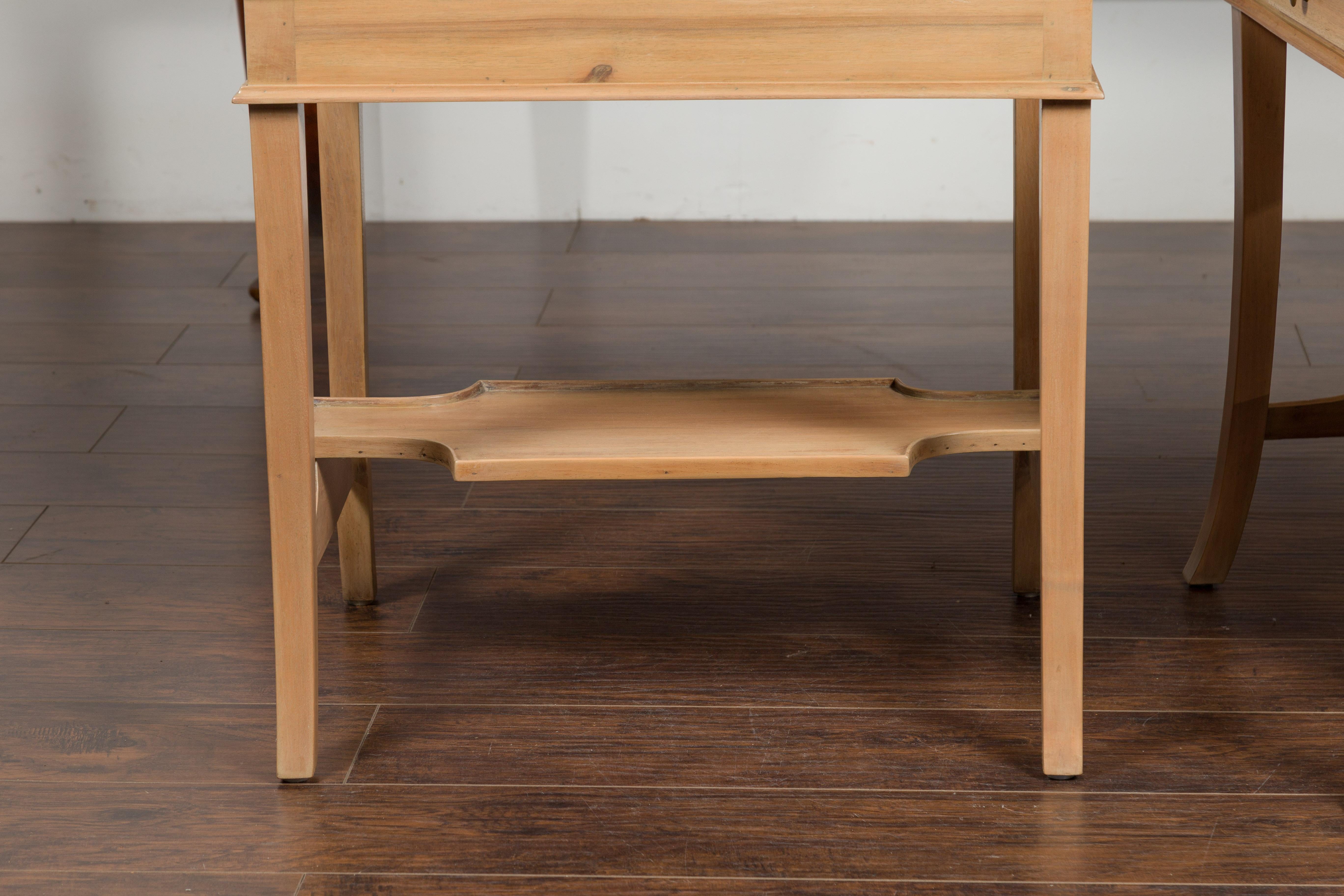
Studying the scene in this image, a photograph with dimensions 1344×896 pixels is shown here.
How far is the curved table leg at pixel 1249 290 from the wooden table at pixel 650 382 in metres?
0.22

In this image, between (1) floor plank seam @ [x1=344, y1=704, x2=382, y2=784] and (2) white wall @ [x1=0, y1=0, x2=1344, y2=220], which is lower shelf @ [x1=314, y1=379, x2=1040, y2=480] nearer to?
(1) floor plank seam @ [x1=344, y1=704, x2=382, y2=784]

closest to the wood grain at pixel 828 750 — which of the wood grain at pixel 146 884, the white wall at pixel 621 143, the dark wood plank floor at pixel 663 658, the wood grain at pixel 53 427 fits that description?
the dark wood plank floor at pixel 663 658

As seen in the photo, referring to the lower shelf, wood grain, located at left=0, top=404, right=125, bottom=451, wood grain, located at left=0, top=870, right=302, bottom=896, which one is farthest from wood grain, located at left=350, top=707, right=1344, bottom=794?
wood grain, located at left=0, top=404, right=125, bottom=451

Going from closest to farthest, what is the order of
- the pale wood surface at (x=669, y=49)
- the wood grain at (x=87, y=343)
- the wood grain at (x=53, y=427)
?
1. the pale wood surface at (x=669, y=49)
2. the wood grain at (x=53, y=427)
3. the wood grain at (x=87, y=343)

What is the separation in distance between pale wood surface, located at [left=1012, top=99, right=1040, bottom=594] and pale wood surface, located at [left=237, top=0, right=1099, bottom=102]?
25 centimetres

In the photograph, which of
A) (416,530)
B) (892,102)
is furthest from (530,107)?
→ (416,530)

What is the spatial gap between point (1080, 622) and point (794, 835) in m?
0.30

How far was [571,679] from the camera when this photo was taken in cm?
137

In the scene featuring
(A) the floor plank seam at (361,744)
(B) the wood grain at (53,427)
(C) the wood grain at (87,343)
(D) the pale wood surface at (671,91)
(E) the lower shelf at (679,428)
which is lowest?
(A) the floor plank seam at (361,744)

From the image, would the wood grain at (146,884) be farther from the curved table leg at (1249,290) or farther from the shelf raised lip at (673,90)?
the curved table leg at (1249,290)

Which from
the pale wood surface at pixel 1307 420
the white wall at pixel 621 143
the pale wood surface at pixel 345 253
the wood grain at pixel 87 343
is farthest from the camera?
the white wall at pixel 621 143

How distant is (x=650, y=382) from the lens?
1324 millimetres

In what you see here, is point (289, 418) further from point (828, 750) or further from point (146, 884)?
point (828, 750)

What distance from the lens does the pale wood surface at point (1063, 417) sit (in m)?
1.06
